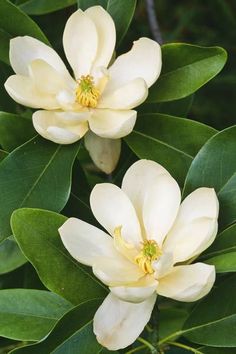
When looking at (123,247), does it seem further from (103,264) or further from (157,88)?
(157,88)

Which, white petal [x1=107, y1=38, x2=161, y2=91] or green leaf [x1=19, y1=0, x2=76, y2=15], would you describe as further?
green leaf [x1=19, y1=0, x2=76, y2=15]

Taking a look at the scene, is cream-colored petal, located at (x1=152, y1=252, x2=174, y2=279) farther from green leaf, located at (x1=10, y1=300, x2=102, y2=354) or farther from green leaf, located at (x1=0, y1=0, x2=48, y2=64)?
green leaf, located at (x1=0, y1=0, x2=48, y2=64)

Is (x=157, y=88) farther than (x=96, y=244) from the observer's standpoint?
Yes

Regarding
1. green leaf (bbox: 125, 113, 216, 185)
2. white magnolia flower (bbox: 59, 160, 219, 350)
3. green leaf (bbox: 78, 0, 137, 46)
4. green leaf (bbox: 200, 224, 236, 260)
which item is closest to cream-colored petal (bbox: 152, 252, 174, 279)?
white magnolia flower (bbox: 59, 160, 219, 350)

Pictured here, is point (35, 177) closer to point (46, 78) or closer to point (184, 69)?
point (46, 78)

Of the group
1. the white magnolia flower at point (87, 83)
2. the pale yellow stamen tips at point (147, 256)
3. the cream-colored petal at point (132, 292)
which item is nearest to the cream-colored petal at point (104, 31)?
the white magnolia flower at point (87, 83)

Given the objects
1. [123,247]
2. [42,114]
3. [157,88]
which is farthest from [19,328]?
[157,88]

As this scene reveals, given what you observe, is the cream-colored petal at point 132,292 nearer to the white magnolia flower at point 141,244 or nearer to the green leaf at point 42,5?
the white magnolia flower at point 141,244
